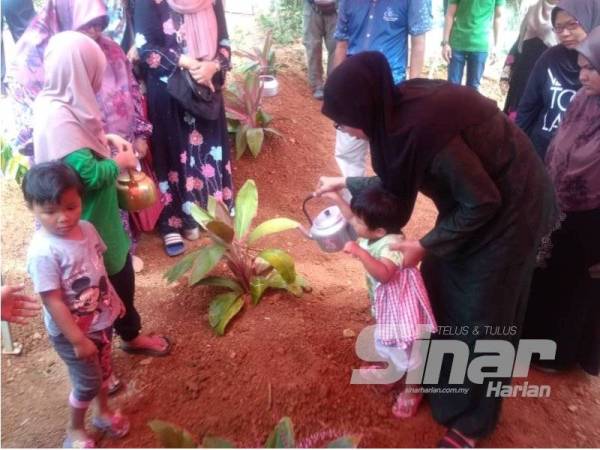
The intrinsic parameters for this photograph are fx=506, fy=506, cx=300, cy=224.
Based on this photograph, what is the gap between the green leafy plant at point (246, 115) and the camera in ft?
13.7

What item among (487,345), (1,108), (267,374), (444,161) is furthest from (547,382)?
(1,108)

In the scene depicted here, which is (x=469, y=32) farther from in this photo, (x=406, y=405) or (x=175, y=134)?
(x=406, y=405)

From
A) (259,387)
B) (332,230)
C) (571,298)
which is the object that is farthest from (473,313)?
(259,387)

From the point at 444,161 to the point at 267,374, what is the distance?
1.22 meters

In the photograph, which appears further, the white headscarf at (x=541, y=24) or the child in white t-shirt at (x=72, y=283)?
the white headscarf at (x=541, y=24)

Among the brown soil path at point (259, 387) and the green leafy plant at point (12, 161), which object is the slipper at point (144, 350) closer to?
the brown soil path at point (259, 387)

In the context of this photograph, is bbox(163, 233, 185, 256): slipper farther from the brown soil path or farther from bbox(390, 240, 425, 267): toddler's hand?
bbox(390, 240, 425, 267): toddler's hand

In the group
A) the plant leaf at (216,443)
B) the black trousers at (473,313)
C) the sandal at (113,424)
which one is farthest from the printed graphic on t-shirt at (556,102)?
the sandal at (113,424)

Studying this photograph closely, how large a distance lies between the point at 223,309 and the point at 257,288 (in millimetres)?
205

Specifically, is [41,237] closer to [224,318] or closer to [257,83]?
[224,318]

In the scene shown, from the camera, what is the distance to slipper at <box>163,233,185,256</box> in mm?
3252

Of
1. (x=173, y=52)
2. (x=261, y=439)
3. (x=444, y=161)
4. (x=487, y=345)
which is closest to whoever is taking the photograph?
(x=444, y=161)

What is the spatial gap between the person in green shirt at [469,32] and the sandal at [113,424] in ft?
12.9

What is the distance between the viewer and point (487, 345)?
182 centimetres
